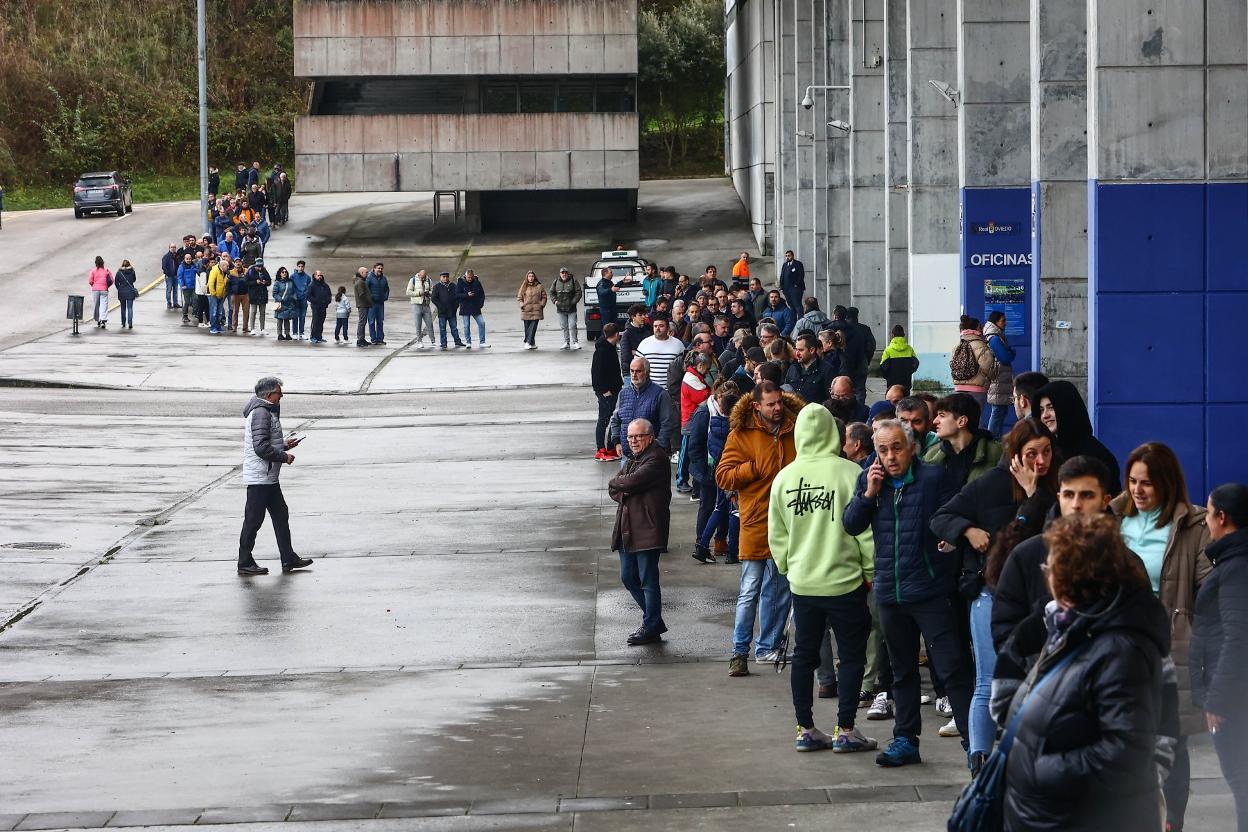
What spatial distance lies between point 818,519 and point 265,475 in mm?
7481

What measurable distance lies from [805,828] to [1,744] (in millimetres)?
4740

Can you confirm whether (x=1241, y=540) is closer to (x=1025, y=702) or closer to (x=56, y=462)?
(x=1025, y=702)

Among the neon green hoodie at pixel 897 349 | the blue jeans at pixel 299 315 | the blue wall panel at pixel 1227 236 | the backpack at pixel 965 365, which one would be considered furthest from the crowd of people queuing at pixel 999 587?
the blue jeans at pixel 299 315

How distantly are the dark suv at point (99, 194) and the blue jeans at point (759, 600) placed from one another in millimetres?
53740

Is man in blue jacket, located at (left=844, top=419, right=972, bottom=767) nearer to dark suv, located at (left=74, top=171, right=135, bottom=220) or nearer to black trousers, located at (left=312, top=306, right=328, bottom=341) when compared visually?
black trousers, located at (left=312, top=306, right=328, bottom=341)

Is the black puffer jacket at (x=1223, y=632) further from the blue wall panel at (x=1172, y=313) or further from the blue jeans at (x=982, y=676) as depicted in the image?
the blue wall panel at (x=1172, y=313)

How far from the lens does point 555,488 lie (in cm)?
1952

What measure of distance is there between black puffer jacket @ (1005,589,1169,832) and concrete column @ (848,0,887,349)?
27.1 m

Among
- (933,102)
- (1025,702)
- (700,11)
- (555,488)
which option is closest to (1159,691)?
(1025,702)

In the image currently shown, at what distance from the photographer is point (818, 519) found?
29.3ft

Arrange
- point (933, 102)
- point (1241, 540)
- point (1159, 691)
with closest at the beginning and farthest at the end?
1. point (1159, 691)
2. point (1241, 540)
3. point (933, 102)

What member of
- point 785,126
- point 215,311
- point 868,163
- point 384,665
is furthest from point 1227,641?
point 785,126

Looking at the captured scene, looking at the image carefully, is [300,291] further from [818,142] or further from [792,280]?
[818,142]

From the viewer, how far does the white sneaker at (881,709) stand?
382 inches
